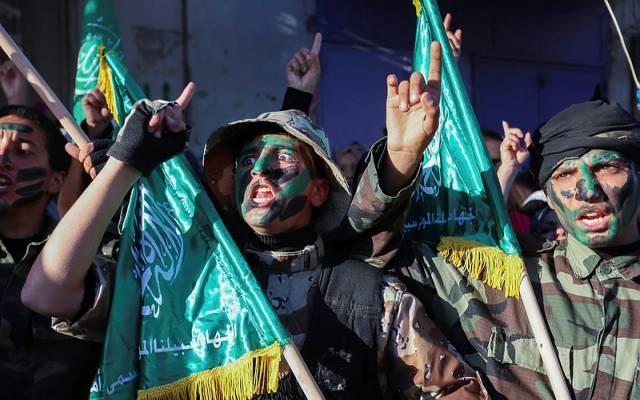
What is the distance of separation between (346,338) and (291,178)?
1.88 ft

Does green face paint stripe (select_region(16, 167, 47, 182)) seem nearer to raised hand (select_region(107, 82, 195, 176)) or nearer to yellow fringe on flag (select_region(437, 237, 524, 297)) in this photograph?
raised hand (select_region(107, 82, 195, 176))

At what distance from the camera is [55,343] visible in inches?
112

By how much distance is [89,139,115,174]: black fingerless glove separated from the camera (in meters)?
2.97

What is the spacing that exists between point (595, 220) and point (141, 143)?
5.09 ft

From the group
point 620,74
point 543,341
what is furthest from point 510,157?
point 620,74

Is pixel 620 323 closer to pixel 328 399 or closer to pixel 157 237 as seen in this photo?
pixel 328 399

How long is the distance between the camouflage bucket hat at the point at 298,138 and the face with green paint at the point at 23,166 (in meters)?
0.58

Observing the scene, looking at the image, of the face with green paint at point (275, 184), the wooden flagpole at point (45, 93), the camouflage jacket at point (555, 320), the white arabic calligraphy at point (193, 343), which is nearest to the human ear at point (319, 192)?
the face with green paint at point (275, 184)

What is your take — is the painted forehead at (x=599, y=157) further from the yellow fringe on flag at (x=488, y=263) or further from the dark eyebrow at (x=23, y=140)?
the dark eyebrow at (x=23, y=140)

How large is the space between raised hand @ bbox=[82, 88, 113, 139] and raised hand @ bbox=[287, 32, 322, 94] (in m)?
0.77

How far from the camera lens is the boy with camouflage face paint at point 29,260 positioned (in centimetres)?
280

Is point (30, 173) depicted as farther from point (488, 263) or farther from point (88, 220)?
point (488, 263)

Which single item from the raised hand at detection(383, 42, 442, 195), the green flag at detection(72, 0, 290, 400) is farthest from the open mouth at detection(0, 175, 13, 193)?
the raised hand at detection(383, 42, 442, 195)

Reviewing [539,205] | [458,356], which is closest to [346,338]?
[458,356]
